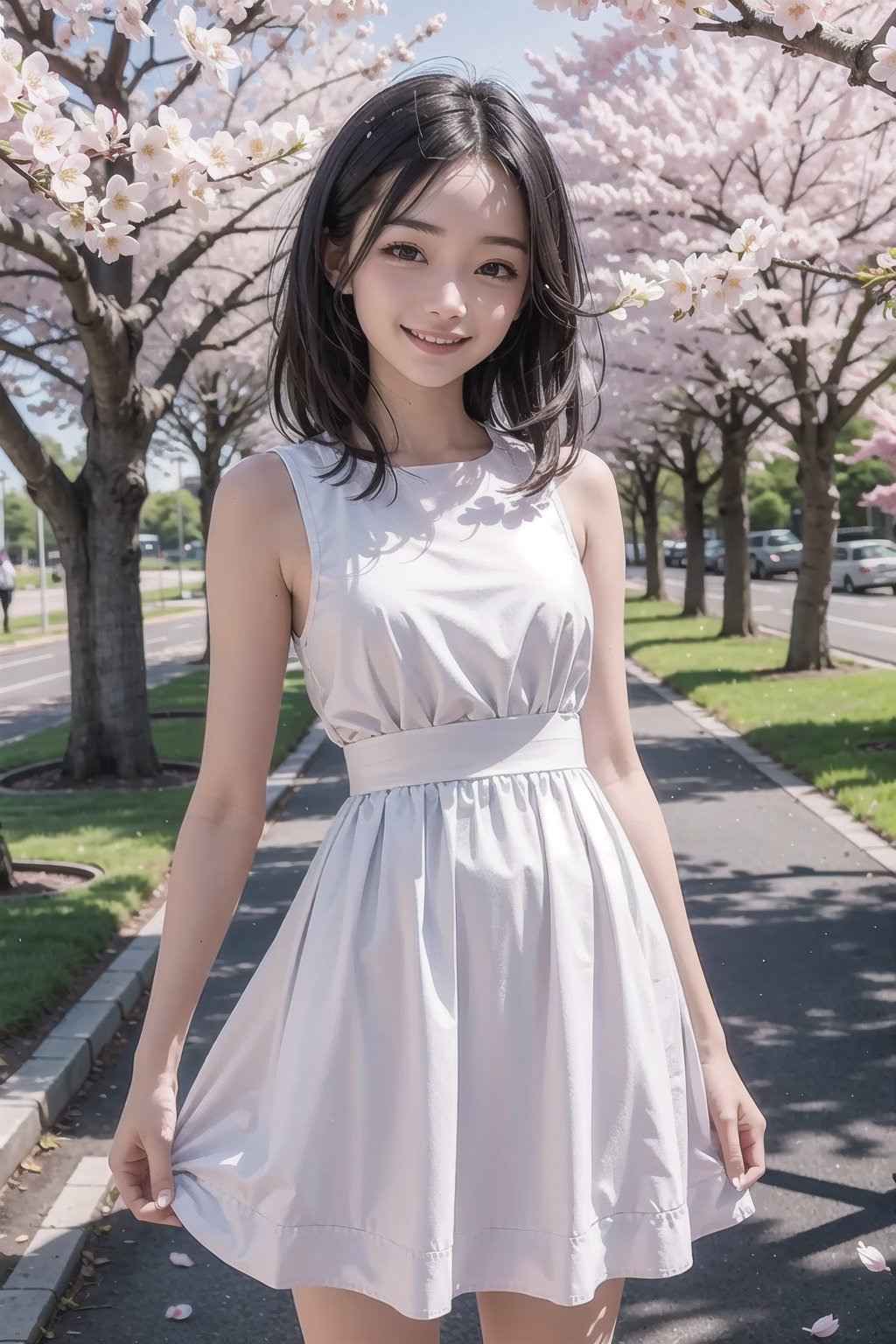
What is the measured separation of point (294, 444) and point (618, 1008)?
0.79 m

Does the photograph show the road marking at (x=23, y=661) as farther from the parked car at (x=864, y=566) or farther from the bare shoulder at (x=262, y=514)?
the bare shoulder at (x=262, y=514)

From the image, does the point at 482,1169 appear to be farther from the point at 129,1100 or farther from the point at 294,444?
the point at 294,444

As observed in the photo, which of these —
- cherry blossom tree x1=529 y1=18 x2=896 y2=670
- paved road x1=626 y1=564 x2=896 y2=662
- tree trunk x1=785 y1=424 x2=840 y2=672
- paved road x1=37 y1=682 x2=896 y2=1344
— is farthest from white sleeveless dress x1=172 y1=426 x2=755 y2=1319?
tree trunk x1=785 y1=424 x2=840 y2=672

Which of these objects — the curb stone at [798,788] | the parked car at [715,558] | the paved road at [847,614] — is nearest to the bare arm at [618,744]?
the curb stone at [798,788]

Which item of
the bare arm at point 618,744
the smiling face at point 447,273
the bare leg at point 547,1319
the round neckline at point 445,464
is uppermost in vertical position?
the smiling face at point 447,273

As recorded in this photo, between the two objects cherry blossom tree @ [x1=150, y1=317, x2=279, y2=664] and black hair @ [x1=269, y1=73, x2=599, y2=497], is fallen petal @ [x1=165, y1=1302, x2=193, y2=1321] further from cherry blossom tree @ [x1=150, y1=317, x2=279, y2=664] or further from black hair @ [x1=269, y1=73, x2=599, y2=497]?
cherry blossom tree @ [x1=150, y1=317, x2=279, y2=664]

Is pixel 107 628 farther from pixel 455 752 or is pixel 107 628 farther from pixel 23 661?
pixel 23 661

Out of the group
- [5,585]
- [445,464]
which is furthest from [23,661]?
[445,464]

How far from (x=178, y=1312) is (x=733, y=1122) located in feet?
6.55

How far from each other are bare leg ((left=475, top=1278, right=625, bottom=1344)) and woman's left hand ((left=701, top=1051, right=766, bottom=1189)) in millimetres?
198

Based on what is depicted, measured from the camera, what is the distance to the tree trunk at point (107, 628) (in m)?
10.4

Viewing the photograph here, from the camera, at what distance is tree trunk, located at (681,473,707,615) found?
25.8 m

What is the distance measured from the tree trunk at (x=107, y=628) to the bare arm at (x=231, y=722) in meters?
8.93

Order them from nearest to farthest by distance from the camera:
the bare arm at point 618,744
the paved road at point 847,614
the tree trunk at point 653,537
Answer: the bare arm at point 618,744 → the paved road at point 847,614 → the tree trunk at point 653,537
